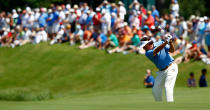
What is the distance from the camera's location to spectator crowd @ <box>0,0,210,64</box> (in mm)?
22703

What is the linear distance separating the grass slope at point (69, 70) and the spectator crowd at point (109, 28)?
0.45m

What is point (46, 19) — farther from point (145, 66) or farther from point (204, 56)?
point (204, 56)

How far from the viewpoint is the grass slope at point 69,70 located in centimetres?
2311

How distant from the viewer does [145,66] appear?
78.0 feet

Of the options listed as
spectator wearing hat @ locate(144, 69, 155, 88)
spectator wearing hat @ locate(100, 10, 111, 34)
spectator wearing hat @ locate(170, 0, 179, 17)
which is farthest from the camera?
spectator wearing hat @ locate(100, 10, 111, 34)

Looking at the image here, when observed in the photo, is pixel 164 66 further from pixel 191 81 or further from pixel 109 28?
pixel 109 28

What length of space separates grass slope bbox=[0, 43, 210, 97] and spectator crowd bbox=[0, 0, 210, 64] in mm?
447

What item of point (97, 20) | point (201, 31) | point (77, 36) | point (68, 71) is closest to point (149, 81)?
point (201, 31)

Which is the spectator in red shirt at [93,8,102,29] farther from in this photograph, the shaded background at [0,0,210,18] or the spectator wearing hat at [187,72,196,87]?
the spectator wearing hat at [187,72,196,87]

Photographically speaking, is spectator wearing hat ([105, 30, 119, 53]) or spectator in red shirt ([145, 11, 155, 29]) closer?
spectator in red shirt ([145, 11, 155, 29])

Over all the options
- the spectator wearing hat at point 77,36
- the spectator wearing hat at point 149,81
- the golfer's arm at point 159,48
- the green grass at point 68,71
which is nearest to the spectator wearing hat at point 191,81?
the green grass at point 68,71

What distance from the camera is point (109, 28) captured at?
25844 mm

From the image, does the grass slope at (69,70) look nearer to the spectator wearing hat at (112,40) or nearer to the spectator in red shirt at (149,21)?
the spectator wearing hat at (112,40)

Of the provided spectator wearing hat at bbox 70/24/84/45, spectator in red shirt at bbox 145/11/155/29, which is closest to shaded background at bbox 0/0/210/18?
spectator wearing hat at bbox 70/24/84/45
